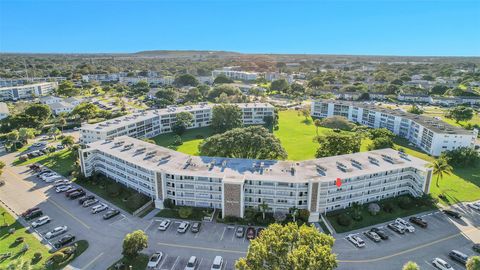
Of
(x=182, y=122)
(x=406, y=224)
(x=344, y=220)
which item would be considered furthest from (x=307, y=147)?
(x=182, y=122)

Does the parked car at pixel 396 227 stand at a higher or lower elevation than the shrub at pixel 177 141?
lower

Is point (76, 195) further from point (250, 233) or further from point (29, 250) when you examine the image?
point (250, 233)

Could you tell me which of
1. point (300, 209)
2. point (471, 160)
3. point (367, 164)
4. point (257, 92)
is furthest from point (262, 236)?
point (257, 92)

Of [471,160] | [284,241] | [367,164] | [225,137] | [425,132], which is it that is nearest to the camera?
[284,241]

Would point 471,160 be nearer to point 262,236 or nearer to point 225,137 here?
point 225,137

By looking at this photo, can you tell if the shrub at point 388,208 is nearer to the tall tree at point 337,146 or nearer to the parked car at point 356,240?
the parked car at point 356,240

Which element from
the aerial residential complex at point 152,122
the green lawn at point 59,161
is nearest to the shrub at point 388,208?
the green lawn at point 59,161
